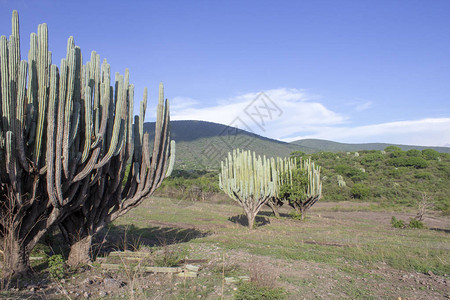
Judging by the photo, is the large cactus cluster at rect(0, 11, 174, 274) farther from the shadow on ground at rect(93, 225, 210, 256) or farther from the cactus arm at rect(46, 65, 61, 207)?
the shadow on ground at rect(93, 225, 210, 256)

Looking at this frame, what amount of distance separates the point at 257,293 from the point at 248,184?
32.7 feet

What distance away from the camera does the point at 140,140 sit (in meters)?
7.98

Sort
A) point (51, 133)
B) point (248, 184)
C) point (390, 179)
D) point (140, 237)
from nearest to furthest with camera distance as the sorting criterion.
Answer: point (51, 133) < point (140, 237) < point (248, 184) < point (390, 179)

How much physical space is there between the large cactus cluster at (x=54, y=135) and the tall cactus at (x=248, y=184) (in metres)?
8.66

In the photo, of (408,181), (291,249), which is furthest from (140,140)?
(408,181)

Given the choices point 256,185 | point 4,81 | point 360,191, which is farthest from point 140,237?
point 360,191

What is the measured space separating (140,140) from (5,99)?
330 centimetres

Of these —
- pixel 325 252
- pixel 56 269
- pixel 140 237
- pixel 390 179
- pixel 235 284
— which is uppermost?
pixel 56 269

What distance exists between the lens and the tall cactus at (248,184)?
15062mm

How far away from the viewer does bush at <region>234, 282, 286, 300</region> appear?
17.1ft

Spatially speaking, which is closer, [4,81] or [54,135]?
[4,81]

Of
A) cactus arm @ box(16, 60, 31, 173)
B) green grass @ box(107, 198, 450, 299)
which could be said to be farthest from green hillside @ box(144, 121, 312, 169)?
cactus arm @ box(16, 60, 31, 173)

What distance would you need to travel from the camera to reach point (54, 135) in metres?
5.51

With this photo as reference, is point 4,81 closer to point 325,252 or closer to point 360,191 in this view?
point 325,252
